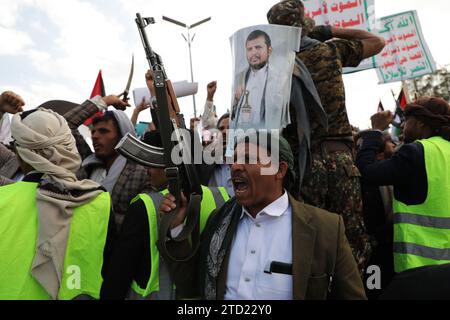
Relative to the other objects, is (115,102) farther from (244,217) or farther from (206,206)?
(244,217)

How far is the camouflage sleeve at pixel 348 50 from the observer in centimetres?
291

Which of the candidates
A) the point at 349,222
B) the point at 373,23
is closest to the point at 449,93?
the point at 373,23

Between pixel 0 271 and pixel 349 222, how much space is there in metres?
2.06

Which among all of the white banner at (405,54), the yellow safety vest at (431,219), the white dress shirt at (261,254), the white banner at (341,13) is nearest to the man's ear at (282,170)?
the white dress shirt at (261,254)

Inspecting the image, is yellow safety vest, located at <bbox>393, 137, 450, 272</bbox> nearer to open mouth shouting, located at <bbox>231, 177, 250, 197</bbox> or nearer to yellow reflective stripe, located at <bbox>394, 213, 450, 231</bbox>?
yellow reflective stripe, located at <bbox>394, 213, 450, 231</bbox>

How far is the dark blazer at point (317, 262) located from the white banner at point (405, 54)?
6.10 metres

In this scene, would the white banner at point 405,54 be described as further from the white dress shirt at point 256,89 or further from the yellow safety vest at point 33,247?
the yellow safety vest at point 33,247

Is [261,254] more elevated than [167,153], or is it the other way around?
[167,153]

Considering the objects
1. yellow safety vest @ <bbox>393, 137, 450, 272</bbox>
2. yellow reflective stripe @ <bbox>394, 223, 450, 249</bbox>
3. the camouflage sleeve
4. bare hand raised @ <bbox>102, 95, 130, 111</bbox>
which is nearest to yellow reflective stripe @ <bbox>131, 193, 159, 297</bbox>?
the camouflage sleeve

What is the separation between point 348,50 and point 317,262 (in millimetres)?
1637

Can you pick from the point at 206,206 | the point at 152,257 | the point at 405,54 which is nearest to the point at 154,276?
the point at 152,257

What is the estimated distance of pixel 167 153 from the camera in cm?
228

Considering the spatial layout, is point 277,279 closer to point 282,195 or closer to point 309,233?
point 309,233

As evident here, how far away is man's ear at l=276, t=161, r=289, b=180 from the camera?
2283 millimetres
